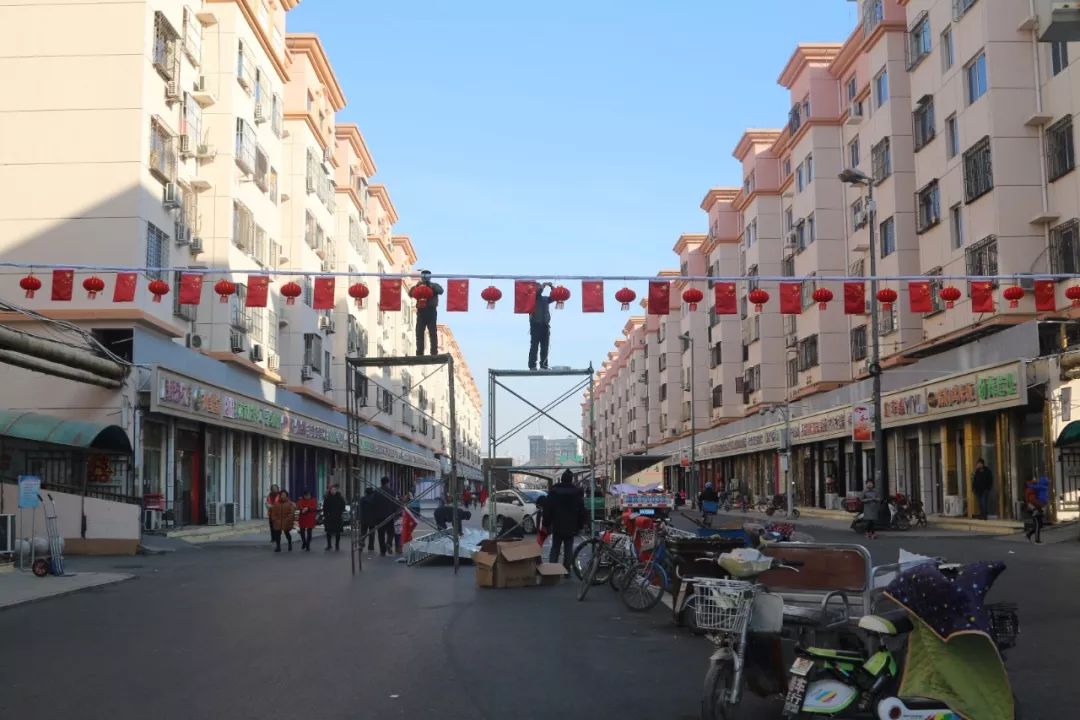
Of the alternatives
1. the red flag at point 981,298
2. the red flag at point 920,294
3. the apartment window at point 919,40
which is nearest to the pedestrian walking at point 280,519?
the red flag at point 920,294

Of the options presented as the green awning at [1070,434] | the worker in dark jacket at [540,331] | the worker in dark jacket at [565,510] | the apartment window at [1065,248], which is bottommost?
the worker in dark jacket at [565,510]

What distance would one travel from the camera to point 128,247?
26.8m

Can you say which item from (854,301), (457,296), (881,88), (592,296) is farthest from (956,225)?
(457,296)

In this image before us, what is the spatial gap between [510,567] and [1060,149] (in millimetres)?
20759

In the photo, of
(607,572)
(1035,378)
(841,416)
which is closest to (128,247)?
(607,572)

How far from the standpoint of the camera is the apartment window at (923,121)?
35.5 meters

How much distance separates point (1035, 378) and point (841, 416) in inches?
662

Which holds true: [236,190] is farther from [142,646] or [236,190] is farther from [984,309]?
[142,646]

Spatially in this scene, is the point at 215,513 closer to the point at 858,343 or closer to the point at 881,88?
the point at 858,343

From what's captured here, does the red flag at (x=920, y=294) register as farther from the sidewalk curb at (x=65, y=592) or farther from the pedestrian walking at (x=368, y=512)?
the sidewalk curb at (x=65, y=592)

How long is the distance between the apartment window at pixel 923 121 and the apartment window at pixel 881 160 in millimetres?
2898

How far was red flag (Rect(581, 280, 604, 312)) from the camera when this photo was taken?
65.2 ft

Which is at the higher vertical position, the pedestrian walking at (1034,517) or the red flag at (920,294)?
the red flag at (920,294)

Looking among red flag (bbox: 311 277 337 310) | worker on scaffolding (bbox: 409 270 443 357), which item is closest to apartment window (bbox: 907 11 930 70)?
worker on scaffolding (bbox: 409 270 443 357)
